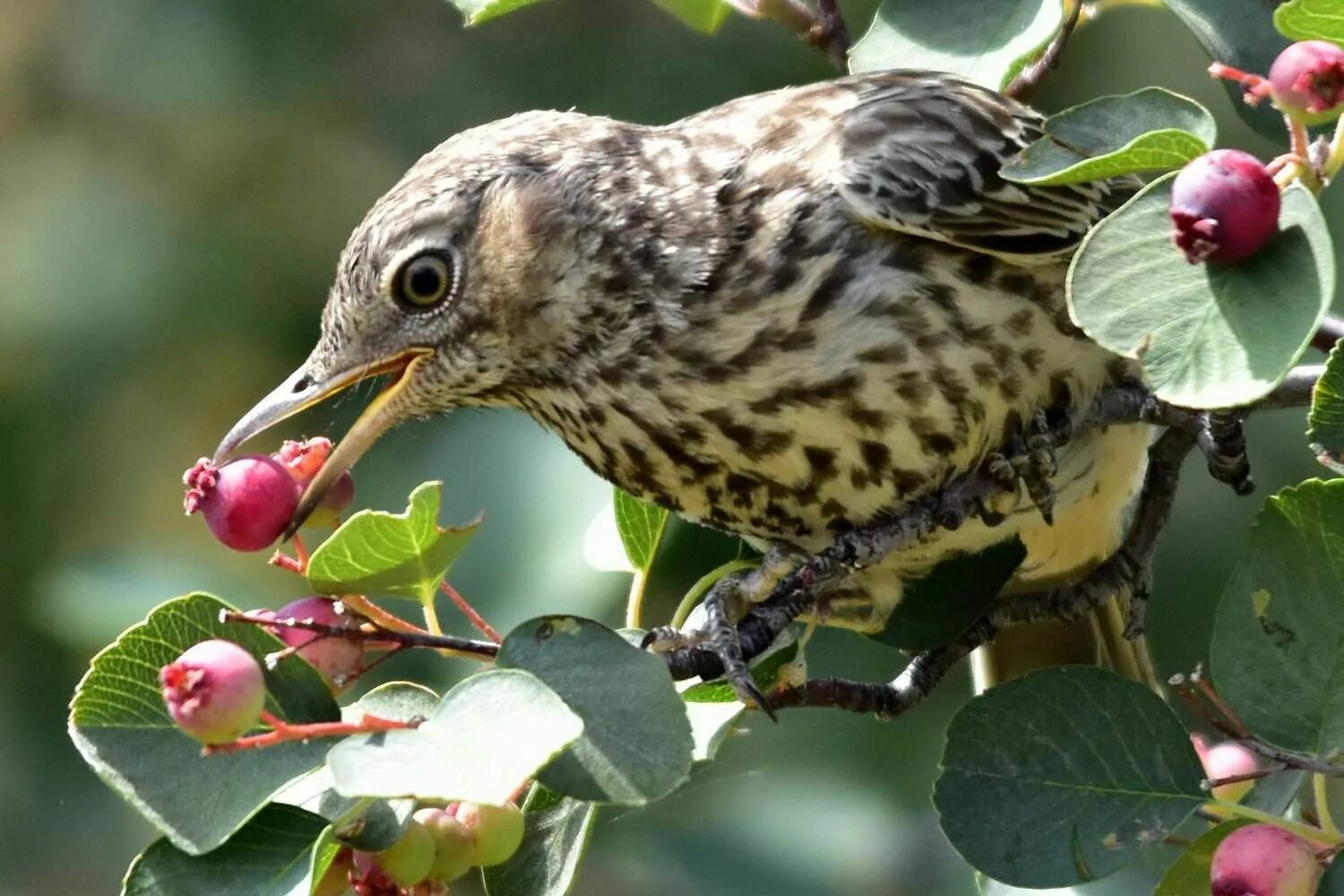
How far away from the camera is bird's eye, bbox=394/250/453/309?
240cm

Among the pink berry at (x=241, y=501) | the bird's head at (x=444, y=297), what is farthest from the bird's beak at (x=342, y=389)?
the pink berry at (x=241, y=501)

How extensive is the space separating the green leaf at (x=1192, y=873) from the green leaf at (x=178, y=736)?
0.85 metres

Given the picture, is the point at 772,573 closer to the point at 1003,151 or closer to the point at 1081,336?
the point at 1081,336

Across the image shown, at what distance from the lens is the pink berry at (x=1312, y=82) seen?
1.63 m

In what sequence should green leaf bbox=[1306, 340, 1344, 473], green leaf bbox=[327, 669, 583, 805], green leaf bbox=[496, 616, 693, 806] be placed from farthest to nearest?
green leaf bbox=[1306, 340, 1344, 473] → green leaf bbox=[496, 616, 693, 806] → green leaf bbox=[327, 669, 583, 805]

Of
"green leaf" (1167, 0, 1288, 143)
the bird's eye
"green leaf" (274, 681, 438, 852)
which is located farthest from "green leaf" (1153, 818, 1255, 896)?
the bird's eye

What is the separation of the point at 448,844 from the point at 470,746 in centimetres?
26

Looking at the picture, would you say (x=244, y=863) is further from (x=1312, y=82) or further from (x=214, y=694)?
(x=1312, y=82)

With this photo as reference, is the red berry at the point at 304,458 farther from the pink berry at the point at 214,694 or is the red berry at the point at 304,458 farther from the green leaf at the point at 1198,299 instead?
the green leaf at the point at 1198,299

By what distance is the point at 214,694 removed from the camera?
1.64m

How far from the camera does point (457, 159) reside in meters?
2.52

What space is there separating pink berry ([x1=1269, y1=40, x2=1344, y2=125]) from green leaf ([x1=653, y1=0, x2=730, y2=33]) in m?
0.99

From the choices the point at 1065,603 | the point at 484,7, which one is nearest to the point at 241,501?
the point at 484,7

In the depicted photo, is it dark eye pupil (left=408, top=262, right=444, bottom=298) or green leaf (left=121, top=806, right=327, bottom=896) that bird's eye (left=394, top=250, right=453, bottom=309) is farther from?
green leaf (left=121, top=806, right=327, bottom=896)
